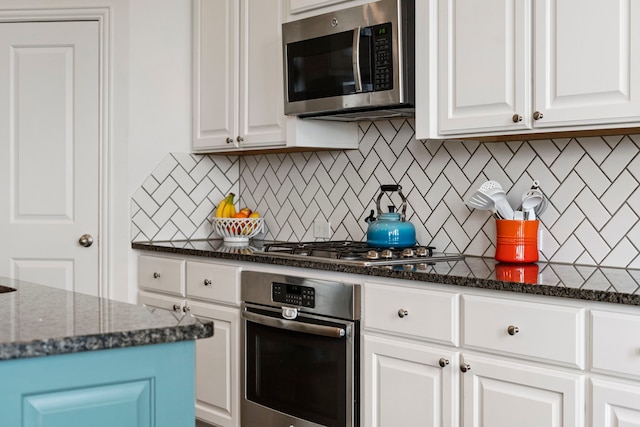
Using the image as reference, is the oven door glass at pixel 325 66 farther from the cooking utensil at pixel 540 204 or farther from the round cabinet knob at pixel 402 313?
the round cabinet knob at pixel 402 313

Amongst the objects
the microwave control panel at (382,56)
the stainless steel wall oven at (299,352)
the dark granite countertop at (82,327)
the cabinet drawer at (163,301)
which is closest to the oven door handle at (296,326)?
the stainless steel wall oven at (299,352)

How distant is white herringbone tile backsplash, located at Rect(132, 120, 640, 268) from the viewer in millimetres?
2719

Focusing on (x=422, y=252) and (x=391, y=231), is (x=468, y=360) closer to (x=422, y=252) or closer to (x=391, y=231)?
(x=422, y=252)

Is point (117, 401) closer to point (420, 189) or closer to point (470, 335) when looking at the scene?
point (470, 335)

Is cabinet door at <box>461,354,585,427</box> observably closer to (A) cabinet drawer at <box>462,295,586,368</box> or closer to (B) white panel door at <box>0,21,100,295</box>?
(A) cabinet drawer at <box>462,295,586,368</box>

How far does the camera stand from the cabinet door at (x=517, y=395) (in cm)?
216

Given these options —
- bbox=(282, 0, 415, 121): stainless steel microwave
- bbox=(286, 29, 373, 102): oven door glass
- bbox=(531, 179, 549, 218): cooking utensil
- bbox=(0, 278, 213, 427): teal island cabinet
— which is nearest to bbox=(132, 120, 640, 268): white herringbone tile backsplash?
bbox=(531, 179, 549, 218): cooking utensil

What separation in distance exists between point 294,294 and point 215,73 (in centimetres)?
148

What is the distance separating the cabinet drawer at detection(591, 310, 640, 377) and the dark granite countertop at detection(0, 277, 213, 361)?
108cm

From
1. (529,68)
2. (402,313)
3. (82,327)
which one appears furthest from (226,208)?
(82,327)

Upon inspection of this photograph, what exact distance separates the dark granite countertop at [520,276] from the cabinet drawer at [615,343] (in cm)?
5

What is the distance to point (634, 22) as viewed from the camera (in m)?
2.29

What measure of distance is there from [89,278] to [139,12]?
4.57ft

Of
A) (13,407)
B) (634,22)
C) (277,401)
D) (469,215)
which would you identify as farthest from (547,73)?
(13,407)
